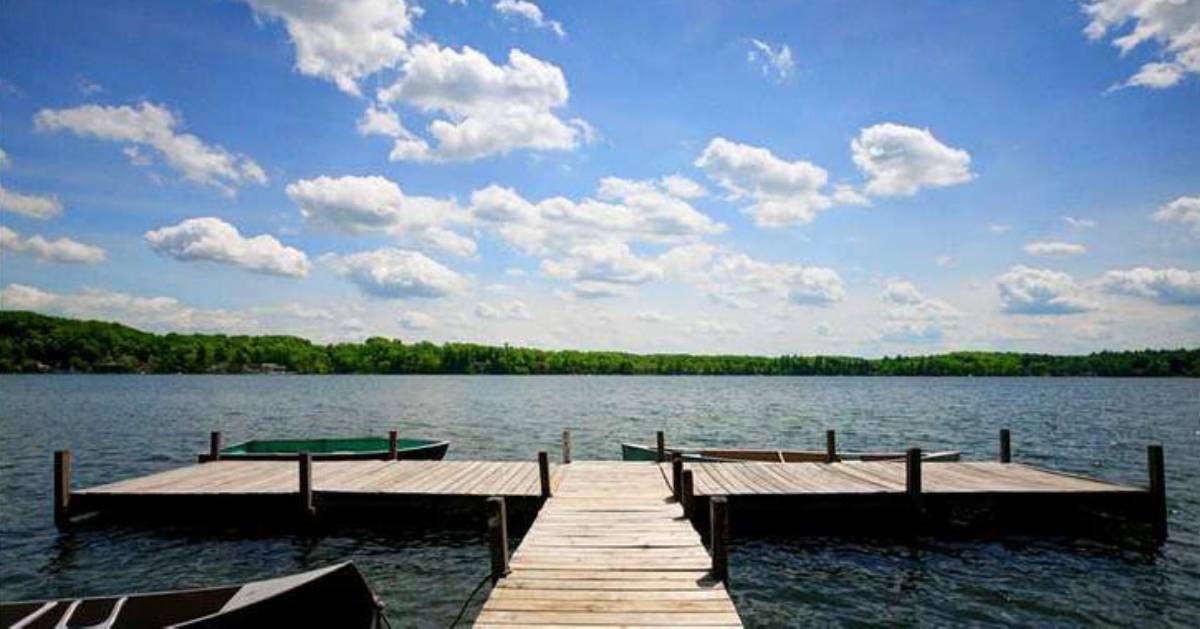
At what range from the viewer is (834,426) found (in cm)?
4647

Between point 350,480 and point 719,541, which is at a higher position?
point 719,541

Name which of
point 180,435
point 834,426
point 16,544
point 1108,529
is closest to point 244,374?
point 180,435

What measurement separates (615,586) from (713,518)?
1593 millimetres

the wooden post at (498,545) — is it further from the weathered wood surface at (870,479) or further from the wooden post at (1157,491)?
the wooden post at (1157,491)

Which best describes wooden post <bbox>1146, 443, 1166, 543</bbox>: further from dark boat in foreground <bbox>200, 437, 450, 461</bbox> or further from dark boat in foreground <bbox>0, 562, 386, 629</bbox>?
dark boat in foreground <bbox>200, 437, 450, 461</bbox>

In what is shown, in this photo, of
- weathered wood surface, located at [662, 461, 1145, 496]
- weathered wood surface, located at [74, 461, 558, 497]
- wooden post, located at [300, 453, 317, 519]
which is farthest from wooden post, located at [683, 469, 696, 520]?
wooden post, located at [300, 453, 317, 519]

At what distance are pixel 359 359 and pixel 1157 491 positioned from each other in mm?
178887

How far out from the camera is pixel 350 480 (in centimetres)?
1678

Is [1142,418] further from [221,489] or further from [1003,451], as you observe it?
[221,489]

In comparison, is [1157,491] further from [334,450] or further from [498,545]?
[334,450]

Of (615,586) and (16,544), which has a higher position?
(615,586)

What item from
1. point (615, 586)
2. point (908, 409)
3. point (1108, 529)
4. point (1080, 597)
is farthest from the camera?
point (908, 409)

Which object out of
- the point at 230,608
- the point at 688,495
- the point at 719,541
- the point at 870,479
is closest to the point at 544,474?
the point at 688,495

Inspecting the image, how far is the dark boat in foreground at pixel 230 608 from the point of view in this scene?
7617 mm
